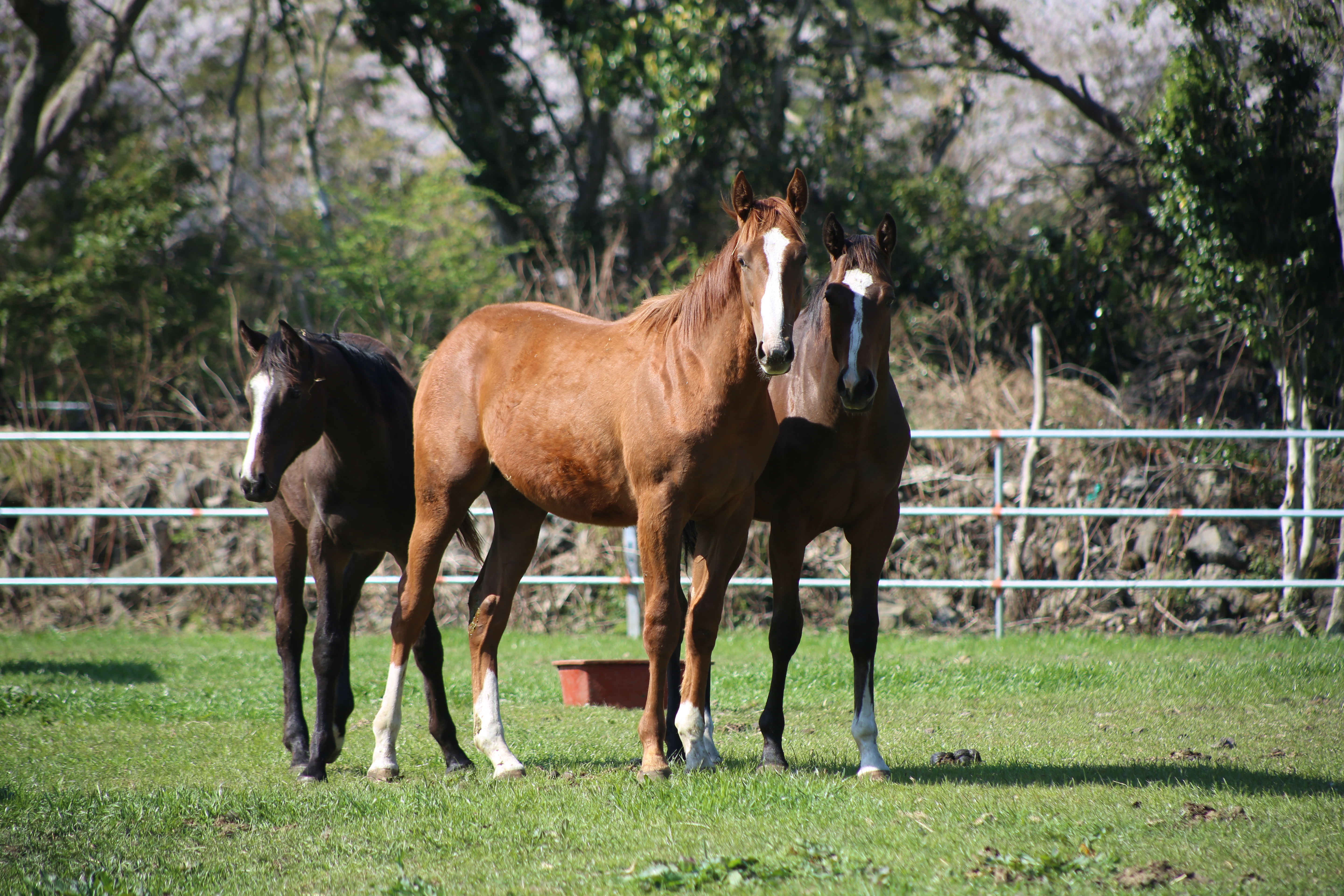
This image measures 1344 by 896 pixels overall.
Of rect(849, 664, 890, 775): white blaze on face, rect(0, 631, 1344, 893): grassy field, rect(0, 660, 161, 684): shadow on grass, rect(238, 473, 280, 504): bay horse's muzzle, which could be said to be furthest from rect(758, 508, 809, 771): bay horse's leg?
rect(0, 660, 161, 684): shadow on grass

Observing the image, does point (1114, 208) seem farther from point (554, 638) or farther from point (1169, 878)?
point (1169, 878)

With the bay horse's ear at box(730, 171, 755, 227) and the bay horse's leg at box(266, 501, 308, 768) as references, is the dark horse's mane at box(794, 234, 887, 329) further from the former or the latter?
the bay horse's leg at box(266, 501, 308, 768)

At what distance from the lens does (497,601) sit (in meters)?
4.64

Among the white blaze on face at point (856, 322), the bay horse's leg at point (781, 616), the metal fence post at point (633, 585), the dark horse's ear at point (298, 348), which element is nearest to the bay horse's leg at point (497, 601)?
the dark horse's ear at point (298, 348)

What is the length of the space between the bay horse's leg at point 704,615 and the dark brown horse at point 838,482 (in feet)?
0.82

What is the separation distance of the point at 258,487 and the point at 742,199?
2.28 meters

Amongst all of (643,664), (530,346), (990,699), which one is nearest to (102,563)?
(643,664)

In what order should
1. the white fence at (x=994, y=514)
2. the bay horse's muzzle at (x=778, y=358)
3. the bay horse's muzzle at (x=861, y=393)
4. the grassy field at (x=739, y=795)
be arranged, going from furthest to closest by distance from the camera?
the white fence at (x=994, y=514) → the bay horse's muzzle at (x=861, y=393) → the bay horse's muzzle at (x=778, y=358) → the grassy field at (x=739, y=795)

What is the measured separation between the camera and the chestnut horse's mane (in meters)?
3.77

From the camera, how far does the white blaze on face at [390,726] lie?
4461 millimetres

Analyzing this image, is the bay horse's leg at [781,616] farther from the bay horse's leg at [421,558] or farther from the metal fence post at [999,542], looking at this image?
the metal fence post at [999,542]

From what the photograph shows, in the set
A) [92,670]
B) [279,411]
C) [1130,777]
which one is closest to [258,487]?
[279,411]

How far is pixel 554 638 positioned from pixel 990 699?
4.28m

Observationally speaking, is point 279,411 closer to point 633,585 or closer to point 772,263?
point 772,263
